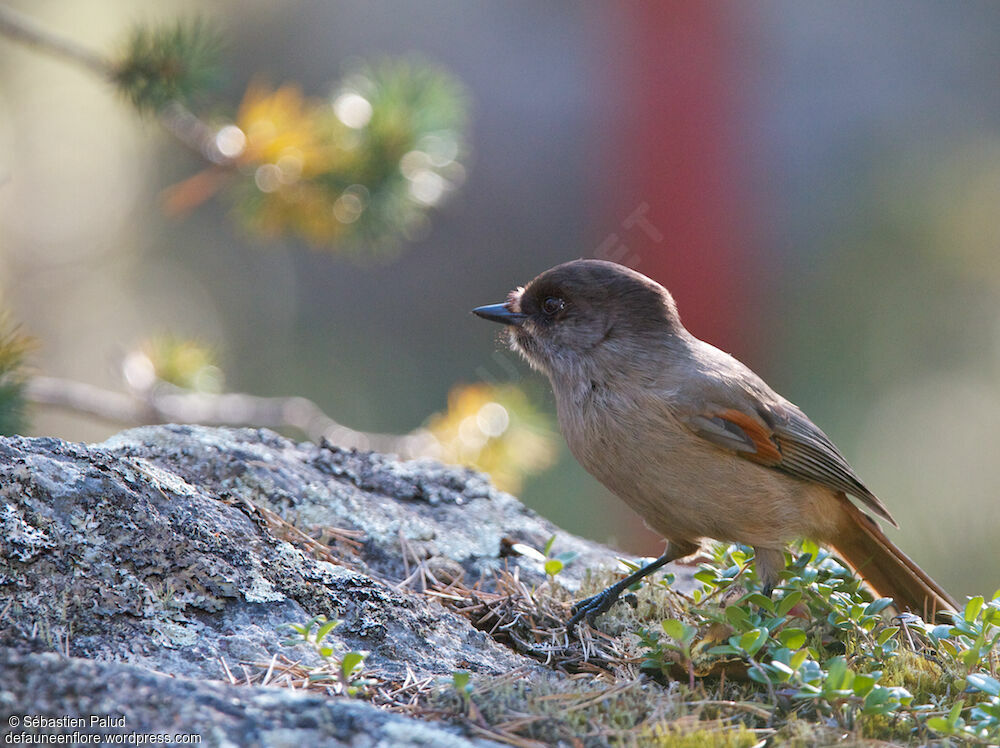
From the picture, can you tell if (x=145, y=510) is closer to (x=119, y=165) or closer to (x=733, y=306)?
(x=733, y=306)

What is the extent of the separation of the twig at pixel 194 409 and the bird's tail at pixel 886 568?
218cm

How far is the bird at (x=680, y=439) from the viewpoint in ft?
11.6

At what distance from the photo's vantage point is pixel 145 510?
2701 millimetres

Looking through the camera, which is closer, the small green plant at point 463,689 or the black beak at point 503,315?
the small green plant at point 463,689

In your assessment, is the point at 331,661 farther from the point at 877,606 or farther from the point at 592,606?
the point at 877,606

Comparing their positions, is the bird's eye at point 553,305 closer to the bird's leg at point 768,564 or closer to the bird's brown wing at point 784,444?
the bird's brown wing at point 784,444

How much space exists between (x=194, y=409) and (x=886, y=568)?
3.14 metres

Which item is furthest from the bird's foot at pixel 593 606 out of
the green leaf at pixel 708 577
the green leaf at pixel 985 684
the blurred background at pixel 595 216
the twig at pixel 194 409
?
the blurred background at pixel 595 216

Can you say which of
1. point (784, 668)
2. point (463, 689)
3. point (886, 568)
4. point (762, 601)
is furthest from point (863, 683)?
point (886, 568)

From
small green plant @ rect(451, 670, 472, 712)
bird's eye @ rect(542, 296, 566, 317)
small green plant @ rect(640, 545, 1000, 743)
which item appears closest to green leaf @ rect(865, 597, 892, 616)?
small green plant @ rect(640, 545, 1000, 743)

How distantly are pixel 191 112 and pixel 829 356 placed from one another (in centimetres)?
755

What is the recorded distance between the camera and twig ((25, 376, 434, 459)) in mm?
4668

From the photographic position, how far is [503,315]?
4.14 meters

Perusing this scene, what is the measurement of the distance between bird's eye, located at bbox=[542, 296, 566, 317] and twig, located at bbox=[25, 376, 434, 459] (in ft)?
3.99
